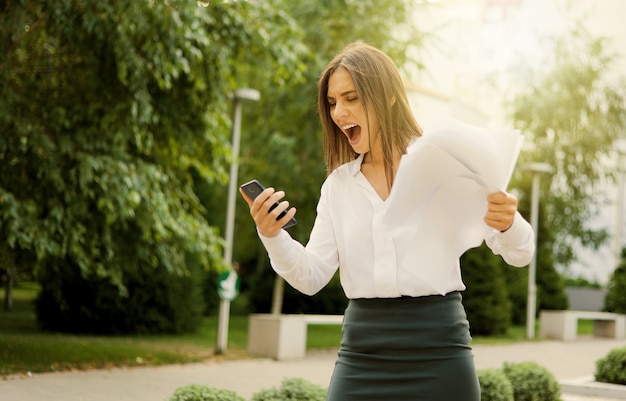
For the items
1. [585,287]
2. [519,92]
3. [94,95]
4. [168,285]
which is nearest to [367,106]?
[94,95]

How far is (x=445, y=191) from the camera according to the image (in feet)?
8.13

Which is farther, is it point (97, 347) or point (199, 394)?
point (97, 347)

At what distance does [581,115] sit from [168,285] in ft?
51.8

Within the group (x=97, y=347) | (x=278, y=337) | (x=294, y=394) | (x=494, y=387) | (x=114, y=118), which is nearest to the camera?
(x=294, y=394)

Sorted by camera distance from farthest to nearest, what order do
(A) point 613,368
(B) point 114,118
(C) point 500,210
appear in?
(A) point 613,368 → (B) point 114,118 → (C) point 500,210

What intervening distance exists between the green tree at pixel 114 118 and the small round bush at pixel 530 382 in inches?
165

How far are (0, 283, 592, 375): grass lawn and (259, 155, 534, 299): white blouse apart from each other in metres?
7.46

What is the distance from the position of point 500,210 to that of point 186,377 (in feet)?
28.0

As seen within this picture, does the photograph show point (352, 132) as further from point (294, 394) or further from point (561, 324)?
point (561, 324)

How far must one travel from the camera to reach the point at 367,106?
265cm

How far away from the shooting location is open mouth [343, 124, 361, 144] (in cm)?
272

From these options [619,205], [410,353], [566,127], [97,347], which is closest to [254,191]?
[410,353]

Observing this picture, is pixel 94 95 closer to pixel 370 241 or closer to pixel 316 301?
pixel 370 241

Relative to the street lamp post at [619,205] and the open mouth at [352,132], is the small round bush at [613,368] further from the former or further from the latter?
the street lamp post at [619,205]
